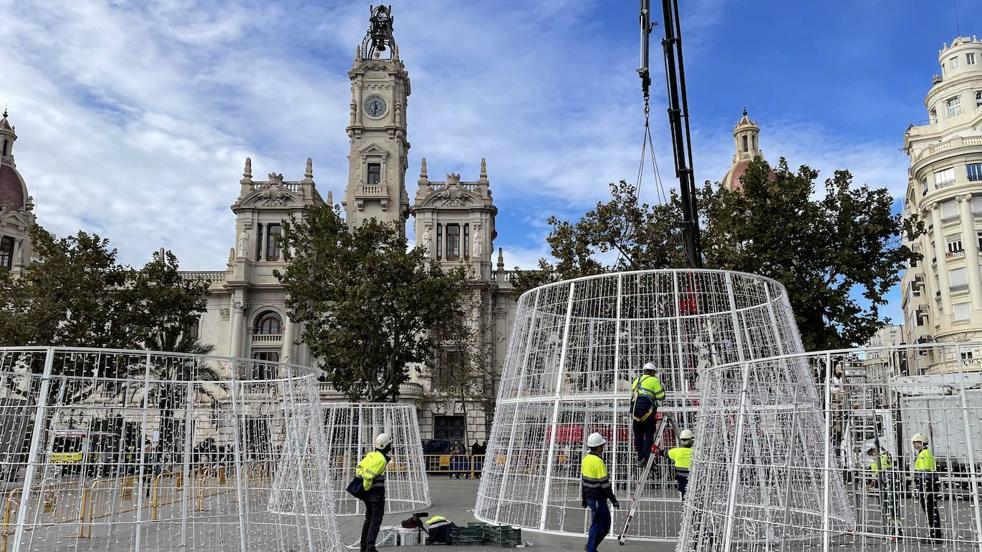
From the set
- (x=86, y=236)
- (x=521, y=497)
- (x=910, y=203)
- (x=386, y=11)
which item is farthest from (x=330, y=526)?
(x=910, y=203)

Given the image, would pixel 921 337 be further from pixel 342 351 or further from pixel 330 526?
pixel 330 526

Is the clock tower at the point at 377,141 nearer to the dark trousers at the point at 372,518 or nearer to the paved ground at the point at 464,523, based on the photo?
the paved ground at the point at 464,523

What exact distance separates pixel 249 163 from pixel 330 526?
152 ft

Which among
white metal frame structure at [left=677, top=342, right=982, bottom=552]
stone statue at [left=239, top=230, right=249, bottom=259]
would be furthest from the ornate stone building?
white metal frame structure at [left=677, top=342, right=982, bottom=552]

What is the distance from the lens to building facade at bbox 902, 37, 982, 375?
45.3m

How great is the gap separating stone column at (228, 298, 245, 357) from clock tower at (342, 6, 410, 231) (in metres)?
9.00

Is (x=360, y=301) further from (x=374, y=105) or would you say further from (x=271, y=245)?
(x=374, y=105)

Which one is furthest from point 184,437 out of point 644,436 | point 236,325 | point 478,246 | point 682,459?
point 236,325

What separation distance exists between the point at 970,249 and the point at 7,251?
67964 millimetres

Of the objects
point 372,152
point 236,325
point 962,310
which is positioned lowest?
point 236,325

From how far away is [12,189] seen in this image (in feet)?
200

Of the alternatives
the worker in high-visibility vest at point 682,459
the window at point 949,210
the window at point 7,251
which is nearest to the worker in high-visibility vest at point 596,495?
the worker in high-visibility vest at point 682,459

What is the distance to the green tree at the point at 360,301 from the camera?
30.2 metres

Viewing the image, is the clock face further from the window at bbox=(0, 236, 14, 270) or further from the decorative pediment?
the window at bbox=(0, 236, 14, 270)
